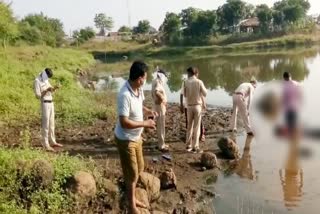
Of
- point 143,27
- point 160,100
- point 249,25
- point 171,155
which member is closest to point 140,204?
point 171,155

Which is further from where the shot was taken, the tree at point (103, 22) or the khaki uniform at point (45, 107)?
the tree at point (103, 22)

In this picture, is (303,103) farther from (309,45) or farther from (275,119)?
(309,45)

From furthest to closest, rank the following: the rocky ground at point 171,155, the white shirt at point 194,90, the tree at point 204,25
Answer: the tree at point 204,25 → the white shirt at point 194,90 → the rocky ground at point 171,155

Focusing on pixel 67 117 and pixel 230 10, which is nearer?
pixel 67 117

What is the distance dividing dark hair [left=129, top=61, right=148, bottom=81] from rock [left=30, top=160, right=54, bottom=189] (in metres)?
1.77

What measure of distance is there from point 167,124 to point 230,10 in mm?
54626

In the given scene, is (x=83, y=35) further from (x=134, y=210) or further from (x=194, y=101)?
(x=134, y=210)

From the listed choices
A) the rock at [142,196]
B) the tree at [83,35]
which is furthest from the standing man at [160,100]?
the tree at [83,35]

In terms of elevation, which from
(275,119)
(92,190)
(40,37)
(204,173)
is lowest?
(204,173)

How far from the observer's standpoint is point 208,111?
53.2 ft

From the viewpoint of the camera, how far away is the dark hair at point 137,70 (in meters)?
5.59

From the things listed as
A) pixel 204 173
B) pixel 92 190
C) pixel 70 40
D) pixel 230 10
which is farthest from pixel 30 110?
pixel 70 40

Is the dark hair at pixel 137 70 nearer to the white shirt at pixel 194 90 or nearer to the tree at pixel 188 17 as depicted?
the white shirt at pixel 194 90

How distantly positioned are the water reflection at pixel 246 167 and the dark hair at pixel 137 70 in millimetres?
3939
